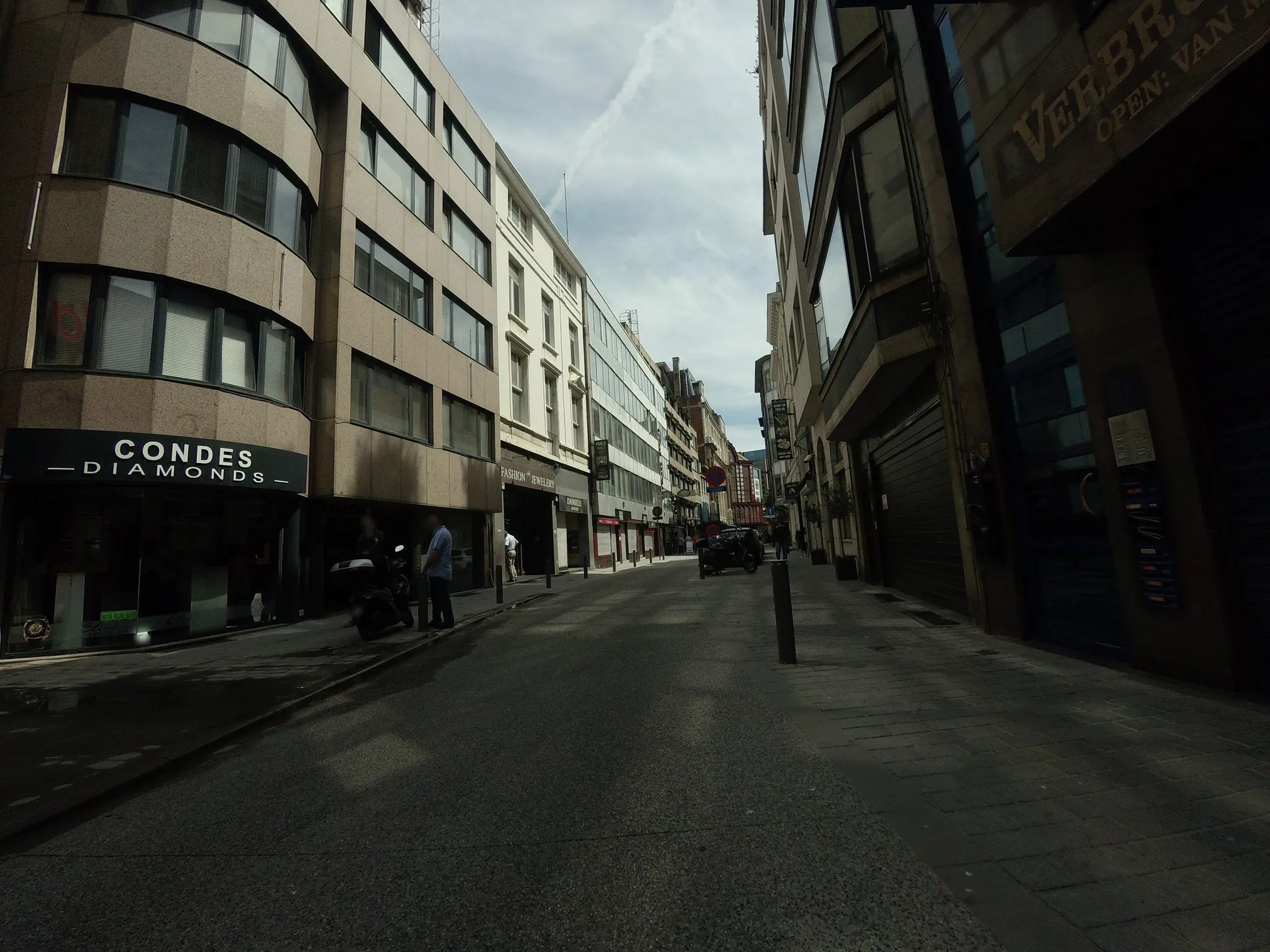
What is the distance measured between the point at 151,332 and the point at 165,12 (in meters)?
5.62

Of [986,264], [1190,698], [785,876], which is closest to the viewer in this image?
[785,876]

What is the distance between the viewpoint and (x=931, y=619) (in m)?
8.36

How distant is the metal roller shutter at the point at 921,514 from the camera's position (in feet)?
27.8

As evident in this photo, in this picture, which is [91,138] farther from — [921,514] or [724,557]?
[724,557]

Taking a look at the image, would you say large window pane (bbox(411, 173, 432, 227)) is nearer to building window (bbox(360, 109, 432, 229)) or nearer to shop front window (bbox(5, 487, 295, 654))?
building window (bbox(360, 109, 432, 229))

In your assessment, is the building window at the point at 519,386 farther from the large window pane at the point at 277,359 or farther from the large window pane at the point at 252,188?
the large window pane at the point at 252,188

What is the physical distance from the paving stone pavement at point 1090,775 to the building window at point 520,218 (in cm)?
2324

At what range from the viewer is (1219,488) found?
13.9ft

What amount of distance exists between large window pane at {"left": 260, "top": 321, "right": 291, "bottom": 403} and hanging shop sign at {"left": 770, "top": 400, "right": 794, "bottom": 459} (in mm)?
26751

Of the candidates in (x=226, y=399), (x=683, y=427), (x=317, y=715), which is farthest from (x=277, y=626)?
(x=683, y=427)

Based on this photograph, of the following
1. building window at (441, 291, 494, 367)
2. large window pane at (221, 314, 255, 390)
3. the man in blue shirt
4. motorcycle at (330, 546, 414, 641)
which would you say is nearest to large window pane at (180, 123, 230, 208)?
large window pane at (221, 314, 255, 390)

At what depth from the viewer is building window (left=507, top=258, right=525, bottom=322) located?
23.4 metres

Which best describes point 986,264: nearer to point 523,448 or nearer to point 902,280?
point 902,280

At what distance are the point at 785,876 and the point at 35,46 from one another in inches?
580
